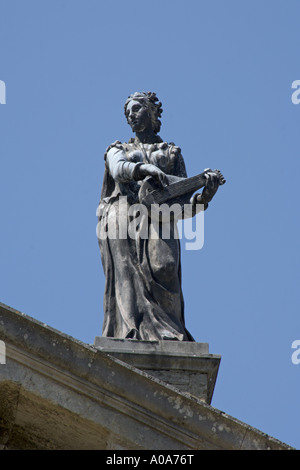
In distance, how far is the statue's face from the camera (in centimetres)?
1619

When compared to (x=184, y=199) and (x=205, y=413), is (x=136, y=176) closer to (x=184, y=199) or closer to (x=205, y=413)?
(x=184, y=199)

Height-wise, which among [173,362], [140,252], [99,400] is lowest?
[99,400]

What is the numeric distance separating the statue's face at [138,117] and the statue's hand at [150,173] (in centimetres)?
105

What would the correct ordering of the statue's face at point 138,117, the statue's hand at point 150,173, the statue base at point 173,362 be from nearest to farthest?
the statue base at point 173,362 < the statue's hand at point 150,173 < the statue's face at point 138,117

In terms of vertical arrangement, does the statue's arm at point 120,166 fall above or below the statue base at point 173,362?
above

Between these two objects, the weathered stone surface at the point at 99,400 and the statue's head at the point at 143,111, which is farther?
the statue's head at the point at 143,111

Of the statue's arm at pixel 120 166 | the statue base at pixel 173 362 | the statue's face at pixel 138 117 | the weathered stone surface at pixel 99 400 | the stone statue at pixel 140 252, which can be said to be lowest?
the weathered stone surface at pixel 99 400

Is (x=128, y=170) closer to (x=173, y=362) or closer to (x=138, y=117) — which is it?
(x=138, y=117)

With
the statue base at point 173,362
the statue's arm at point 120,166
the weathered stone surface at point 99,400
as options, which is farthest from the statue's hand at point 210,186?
the weathered stone surface at point 99,400

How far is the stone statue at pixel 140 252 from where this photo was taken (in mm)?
14594

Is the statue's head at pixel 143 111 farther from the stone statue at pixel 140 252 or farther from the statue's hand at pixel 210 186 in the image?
the statue's hand at pixel 210 186

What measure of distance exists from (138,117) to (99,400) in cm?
564

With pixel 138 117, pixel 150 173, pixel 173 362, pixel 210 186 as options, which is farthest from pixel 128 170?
pixel 173 362

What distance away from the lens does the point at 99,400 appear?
37.1 feet
